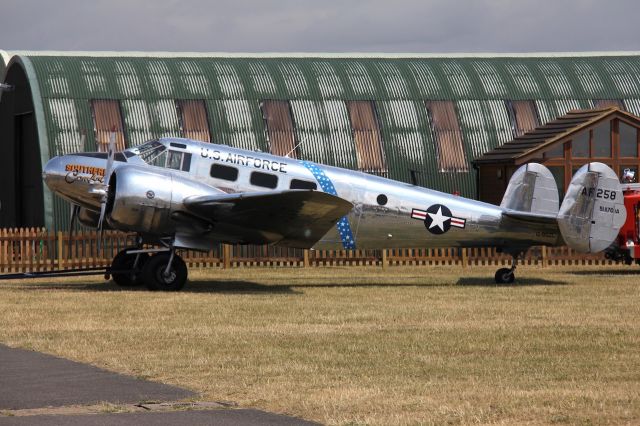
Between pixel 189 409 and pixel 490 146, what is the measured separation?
34758 mm

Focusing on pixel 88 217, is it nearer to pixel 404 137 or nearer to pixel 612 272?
pixel 612 272

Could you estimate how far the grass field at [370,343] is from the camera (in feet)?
39.1

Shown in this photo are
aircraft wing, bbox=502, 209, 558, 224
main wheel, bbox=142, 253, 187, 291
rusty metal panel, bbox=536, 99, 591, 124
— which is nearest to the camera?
main wheel, bbox=142, 253, 187, 291

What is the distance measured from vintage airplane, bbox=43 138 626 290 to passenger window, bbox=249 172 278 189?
0.02 m

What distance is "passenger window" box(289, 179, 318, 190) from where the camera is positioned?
27859 millimetres

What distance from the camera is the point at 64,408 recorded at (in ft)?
38.1

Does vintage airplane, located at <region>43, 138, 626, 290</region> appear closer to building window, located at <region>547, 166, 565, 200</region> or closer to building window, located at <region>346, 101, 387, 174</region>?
building window, located at <region>547, 166, 565, 200</region>

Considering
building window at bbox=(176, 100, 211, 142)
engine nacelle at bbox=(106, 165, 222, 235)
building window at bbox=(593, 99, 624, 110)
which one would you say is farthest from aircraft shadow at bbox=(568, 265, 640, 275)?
building window at bbox=(176, 100, 211, 142)

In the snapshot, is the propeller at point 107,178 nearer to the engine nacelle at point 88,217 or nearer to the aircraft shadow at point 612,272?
the engine nacelle at point 88,217

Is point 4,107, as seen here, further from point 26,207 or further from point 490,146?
point 490,146

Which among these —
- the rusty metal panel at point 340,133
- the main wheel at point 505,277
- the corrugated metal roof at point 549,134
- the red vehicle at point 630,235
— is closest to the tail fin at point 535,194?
the main wheel at point 505,277

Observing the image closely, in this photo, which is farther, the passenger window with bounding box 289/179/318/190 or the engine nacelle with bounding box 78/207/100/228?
the engine nacelle with bounding box 78/207/100/228

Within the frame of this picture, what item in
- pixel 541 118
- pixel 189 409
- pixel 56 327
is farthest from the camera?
pixel 541 118

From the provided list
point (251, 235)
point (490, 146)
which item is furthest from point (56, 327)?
point (490, 146)
